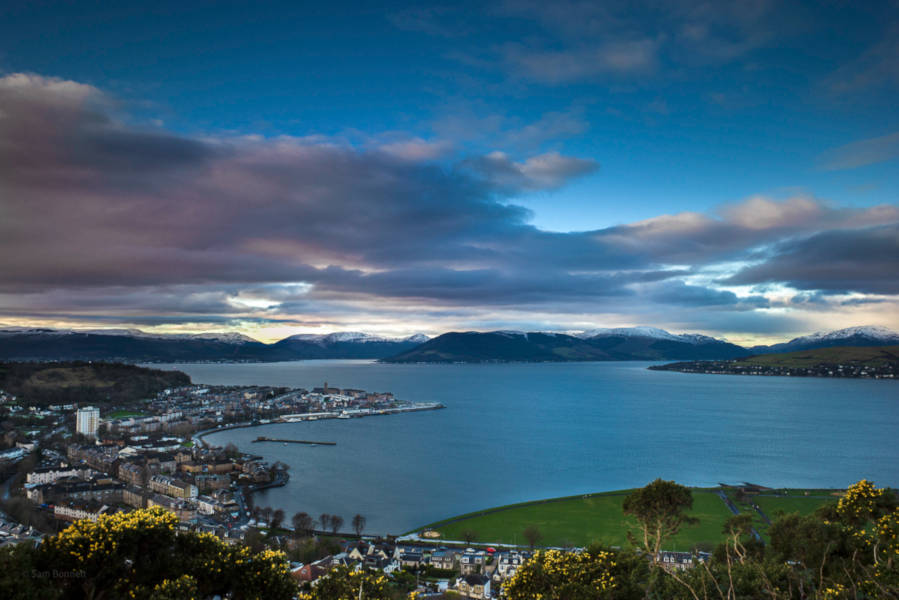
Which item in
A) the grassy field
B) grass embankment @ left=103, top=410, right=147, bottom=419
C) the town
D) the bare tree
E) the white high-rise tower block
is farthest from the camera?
grass embankment @ left=103, top=410, right=147, bottom=419

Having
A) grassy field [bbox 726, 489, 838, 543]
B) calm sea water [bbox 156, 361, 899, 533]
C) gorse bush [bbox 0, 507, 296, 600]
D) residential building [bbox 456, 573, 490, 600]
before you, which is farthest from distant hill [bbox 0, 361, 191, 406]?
grassy field [bbox 726, 489, 838, 543]

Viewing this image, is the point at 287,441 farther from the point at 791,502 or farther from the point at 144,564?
the point at 144,564

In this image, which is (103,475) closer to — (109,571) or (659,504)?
(109,571)

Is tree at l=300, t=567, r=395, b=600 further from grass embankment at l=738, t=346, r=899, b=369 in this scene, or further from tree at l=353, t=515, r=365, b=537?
grass embankment at l=738, t=346, r=899, b=369

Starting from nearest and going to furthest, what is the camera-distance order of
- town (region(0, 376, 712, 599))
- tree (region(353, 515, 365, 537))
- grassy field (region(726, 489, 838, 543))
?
town (region(0, 376, 712, 599)) → tree (region(353, 515, 365, 537)) → grassy field (region(726, 489, 838, 543))

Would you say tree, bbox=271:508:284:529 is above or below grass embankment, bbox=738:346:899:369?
below

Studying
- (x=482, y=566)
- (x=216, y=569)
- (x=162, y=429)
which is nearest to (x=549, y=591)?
(x=216, y=569)
